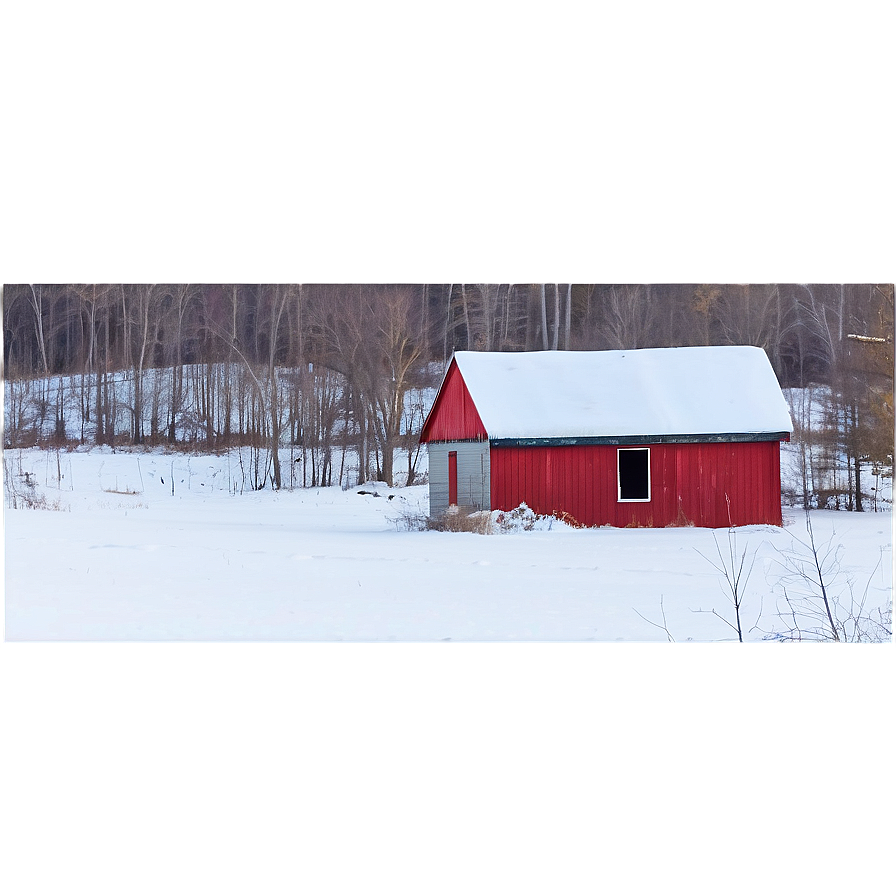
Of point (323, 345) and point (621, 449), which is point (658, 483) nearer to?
point (621, 449)

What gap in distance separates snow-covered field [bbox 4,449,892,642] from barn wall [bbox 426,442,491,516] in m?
0.90

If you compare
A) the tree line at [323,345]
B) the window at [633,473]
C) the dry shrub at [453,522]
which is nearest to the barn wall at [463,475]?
the dry shrub at [453,522]

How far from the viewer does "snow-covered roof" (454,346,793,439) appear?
533 inches

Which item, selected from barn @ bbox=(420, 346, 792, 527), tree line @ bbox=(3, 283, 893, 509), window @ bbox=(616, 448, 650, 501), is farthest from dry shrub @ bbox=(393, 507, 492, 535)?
tree line @ bbox=(3, 283, 893, 509)

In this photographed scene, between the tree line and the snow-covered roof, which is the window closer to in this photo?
the snow-covered roof

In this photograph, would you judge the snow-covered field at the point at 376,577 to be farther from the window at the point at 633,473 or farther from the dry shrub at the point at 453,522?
the window at the point at 633,473

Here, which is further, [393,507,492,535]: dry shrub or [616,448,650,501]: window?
[616,448,650,501]: window

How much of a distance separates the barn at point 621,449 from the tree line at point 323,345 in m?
6.60

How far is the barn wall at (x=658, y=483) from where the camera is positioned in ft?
43.6
